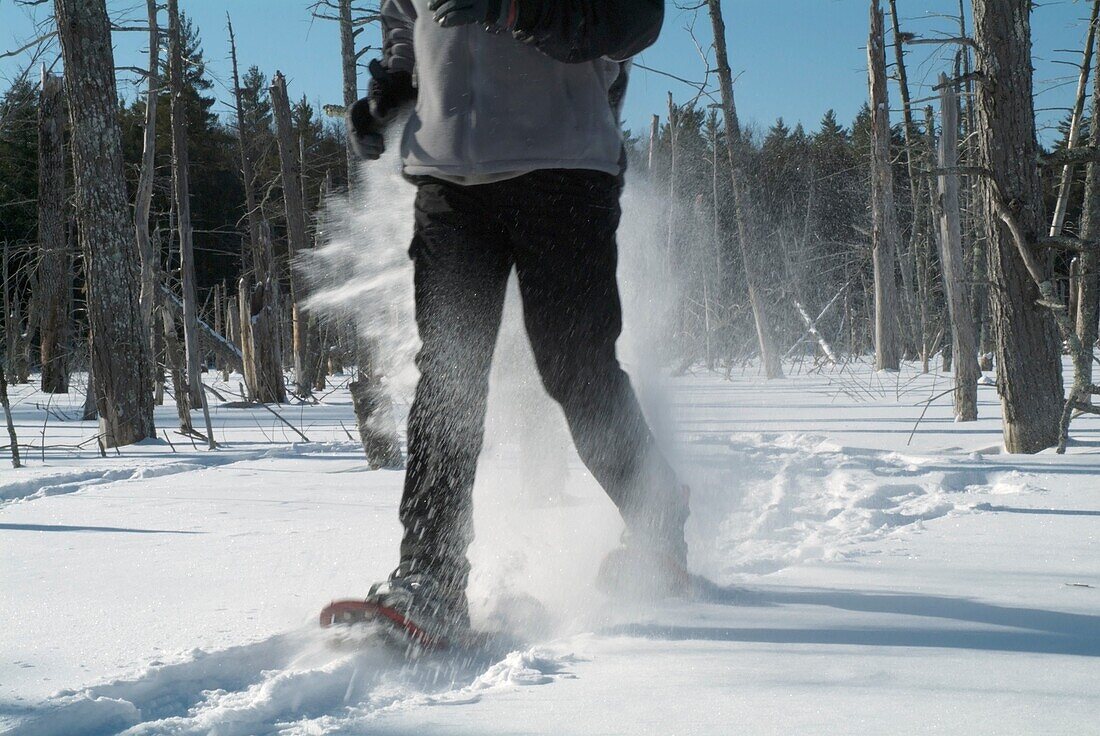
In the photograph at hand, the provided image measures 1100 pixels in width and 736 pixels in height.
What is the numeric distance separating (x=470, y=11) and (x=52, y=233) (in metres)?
14.0

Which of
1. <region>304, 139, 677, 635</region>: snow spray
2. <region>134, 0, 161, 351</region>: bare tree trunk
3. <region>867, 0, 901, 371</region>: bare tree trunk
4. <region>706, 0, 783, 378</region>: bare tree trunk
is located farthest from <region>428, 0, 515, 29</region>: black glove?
<region>867, 0, 901, 371</region>: bare tree trunk

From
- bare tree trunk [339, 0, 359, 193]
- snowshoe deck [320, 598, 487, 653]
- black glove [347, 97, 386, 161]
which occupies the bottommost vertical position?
snowshoe deck [320, 598, 487, 653]

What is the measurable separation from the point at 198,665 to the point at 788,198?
110 ft

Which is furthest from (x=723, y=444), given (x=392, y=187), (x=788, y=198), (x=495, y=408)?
(x=788, y=198)

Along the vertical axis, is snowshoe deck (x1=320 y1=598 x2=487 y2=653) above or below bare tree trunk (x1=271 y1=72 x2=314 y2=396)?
below

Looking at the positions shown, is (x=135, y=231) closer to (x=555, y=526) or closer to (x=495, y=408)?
(x=495, y=408)

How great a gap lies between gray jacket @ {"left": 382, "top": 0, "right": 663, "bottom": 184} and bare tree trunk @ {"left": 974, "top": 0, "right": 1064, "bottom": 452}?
2.87 metres

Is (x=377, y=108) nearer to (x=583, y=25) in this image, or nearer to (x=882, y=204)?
(x=583, y=25)

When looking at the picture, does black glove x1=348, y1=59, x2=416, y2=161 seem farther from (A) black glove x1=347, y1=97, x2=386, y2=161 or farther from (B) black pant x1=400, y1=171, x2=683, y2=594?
(B) black pant x1=400, y1=171, x2=683, y2=594

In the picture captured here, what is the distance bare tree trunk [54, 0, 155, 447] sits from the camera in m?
6.05

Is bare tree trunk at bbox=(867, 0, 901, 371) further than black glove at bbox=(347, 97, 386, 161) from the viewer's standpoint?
Yes

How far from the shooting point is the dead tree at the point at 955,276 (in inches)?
217

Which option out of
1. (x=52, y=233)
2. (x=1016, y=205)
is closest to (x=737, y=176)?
(x=1016, y=205)

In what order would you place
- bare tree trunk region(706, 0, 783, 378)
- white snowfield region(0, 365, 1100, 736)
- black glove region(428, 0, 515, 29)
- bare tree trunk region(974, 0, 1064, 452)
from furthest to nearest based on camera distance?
bare tree trunk region(706, 0, 783, 378), bare tree trunk region(974, 0, 1064, 452), black glove region(428, 0, 515, 29), white snowfield region(0, 365, 1100, 736)
